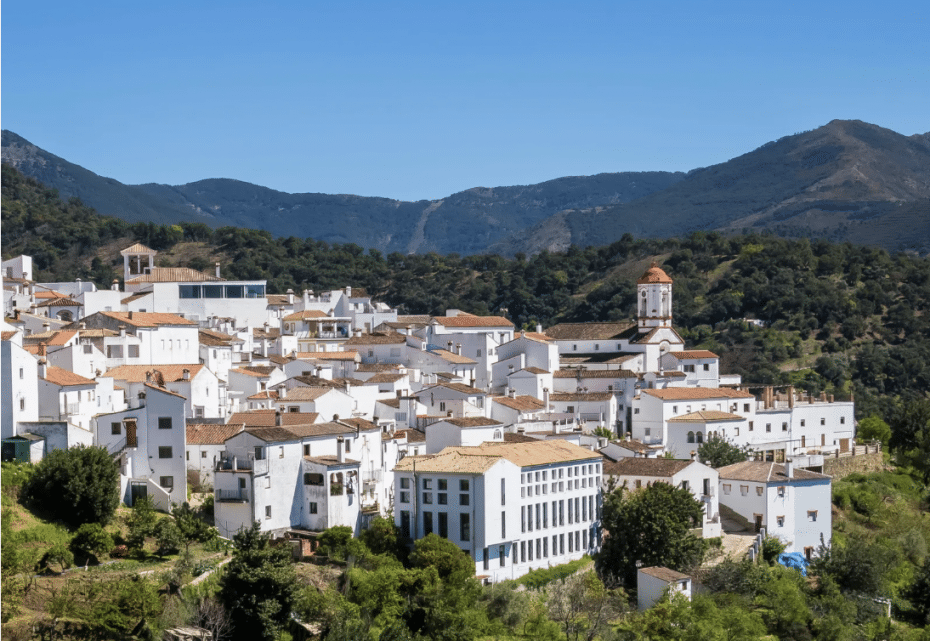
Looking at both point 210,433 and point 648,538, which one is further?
point 648,538

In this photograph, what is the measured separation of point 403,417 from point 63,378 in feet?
46.6

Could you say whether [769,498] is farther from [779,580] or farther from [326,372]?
[326,372]

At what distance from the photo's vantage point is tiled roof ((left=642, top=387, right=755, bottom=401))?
62.6 metres

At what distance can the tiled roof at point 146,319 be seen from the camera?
58.4 metres

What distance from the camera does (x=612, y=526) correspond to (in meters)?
48.4

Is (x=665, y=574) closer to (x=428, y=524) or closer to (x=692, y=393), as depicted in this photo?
(x=428, y=524)

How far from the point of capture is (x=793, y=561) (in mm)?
52531

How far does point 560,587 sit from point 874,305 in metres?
59.7

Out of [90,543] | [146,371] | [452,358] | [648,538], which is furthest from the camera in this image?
[452,358]

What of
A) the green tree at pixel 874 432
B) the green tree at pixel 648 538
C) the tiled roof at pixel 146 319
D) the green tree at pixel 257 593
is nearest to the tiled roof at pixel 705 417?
the green tree at pixel 874 432

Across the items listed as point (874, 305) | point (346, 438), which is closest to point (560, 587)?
point (346, 438)

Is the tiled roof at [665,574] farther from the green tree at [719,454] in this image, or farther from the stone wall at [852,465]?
the stone wall at [852,465]

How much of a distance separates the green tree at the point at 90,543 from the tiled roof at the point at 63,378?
832 cm

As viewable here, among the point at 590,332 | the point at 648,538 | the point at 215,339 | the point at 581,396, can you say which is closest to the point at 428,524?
the point at 648,538
